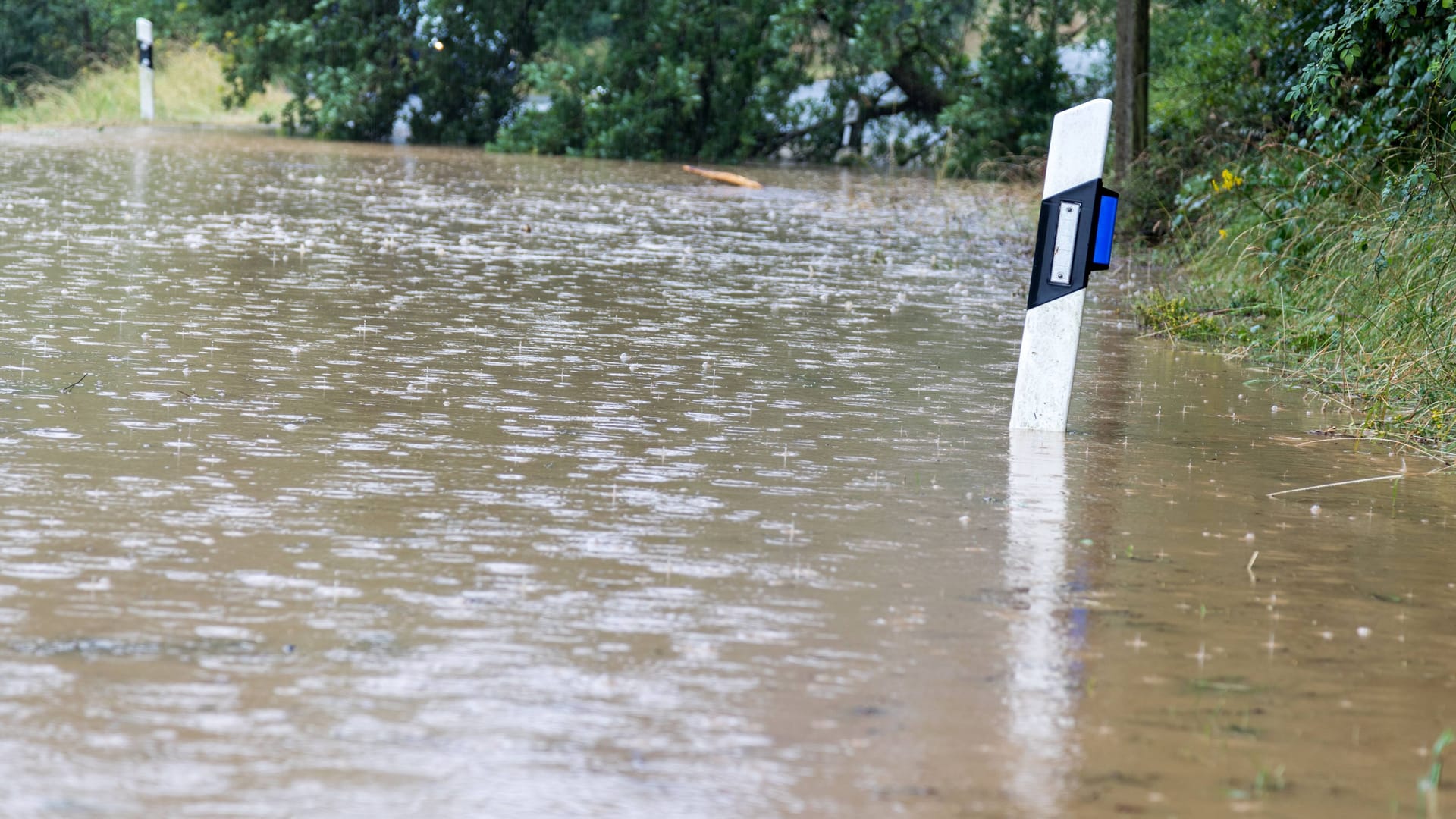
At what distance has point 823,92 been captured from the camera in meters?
26.2

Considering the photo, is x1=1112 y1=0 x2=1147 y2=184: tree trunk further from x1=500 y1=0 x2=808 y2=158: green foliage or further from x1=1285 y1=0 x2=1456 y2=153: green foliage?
x1=500 y1=0 x2=808 y2=158: green foliage

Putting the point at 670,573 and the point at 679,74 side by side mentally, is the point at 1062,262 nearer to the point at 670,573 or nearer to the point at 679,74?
the point at 670,573

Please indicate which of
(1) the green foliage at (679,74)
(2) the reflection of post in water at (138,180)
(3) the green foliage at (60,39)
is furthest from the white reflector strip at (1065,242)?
(3) the green foliage at (60,39)

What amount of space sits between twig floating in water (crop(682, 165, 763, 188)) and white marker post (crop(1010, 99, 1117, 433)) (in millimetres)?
13556

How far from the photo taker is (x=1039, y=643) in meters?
3.57

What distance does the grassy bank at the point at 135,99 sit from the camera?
89.2ft

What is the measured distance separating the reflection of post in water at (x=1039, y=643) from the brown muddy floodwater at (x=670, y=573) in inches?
0.5

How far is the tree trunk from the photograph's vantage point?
13.2 m

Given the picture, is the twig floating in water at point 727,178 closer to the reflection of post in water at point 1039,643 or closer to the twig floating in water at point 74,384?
the twig floating in water at point 74,384

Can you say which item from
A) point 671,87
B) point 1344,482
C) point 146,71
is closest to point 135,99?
point 146,71

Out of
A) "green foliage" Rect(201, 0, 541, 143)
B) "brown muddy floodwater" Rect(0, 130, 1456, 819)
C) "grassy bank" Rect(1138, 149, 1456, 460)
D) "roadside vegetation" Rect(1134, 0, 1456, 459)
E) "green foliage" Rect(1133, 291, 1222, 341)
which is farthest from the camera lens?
"green foliage" Rect(201, 0, 541, 143)

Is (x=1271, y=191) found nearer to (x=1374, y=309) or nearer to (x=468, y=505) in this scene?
(x=1374, y=309)

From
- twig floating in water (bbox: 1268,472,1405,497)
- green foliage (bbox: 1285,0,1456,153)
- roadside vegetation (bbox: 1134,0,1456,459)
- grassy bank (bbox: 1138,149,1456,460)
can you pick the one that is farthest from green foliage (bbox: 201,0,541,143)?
twig floating in water (bbox: 1268,472,1405,497)

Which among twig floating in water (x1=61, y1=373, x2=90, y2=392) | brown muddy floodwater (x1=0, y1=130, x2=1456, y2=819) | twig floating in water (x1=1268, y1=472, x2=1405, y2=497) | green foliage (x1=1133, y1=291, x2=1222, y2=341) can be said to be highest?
green foliage (x1=1133, y1=291, x2=1222, y2=341)
